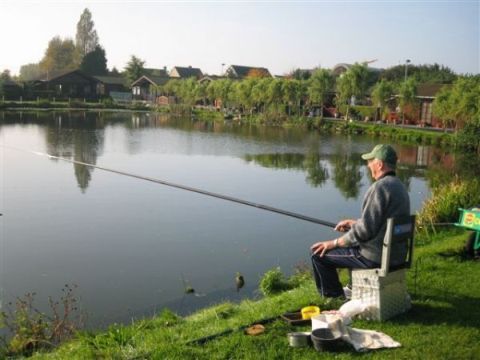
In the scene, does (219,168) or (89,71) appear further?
(89,71)

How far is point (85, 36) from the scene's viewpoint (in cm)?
8762

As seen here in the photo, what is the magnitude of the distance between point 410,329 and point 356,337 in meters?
0.46

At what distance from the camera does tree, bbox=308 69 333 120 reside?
4356 centimetres

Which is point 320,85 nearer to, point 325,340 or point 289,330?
point 289,330

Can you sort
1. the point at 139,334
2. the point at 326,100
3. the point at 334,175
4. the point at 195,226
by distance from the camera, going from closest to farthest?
the point at 139,334
the point at 195,226
the point at 334,175
the point at 326,100

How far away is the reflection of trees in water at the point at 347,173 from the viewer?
14883 millimetres

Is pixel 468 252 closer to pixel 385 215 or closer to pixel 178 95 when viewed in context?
pixel 385 215

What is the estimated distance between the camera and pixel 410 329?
12.6ft

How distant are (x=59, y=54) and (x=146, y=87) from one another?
2767cm

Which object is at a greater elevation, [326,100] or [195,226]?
[326,100]

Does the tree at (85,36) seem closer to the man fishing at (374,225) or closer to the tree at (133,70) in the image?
the tree at (133,70)

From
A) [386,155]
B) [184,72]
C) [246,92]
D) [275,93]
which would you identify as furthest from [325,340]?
[184,72]

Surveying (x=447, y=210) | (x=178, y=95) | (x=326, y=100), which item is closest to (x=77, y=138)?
(x=447, y=210)

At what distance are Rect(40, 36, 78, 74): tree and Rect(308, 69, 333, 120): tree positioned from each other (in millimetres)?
55785
